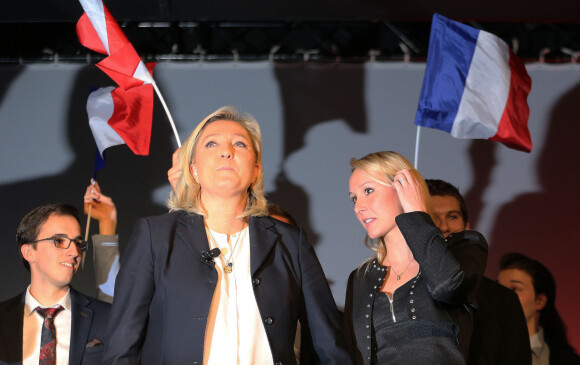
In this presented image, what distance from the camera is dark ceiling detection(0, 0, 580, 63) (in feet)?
15.9

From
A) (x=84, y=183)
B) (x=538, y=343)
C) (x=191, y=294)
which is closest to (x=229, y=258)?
(x=191, y=294)

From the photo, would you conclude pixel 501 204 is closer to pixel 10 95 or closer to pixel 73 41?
pixel 73 41

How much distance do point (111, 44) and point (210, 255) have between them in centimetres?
170

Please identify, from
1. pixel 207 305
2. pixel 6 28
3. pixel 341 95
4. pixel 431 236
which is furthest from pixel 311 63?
pixel 207 305

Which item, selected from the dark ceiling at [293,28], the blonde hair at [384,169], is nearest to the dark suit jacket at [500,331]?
the blonde hair at [384,169]

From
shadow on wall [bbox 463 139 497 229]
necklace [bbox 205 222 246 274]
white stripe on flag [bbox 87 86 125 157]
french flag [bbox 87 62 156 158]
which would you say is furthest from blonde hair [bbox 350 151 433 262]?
shadow on wall [bbox 463 139 497 229]

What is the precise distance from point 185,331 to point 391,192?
3.43 feet

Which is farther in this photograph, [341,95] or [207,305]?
[341,95]

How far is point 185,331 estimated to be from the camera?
7.43 feet

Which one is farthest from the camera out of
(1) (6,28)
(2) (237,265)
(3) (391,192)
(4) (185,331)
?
(1) (6,28)

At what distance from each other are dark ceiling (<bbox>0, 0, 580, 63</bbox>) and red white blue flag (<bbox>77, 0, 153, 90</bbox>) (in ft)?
3.80

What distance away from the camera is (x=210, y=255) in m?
2.39

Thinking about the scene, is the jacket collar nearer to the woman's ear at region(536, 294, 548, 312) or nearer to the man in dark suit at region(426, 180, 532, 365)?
the man in dark suit at region(426, 180, 532, 365)

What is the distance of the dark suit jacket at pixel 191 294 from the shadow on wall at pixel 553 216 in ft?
9.35
